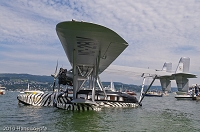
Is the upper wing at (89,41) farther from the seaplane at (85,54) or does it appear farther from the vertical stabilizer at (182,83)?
the vertical stabilizer at (182,83)

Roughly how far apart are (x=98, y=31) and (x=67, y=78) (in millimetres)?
14965

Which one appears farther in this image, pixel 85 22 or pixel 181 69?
pixel 181 69

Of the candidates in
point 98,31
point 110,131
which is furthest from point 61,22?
point 110,131

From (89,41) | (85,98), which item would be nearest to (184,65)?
(85,98)

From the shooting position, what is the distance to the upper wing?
42.8 ft

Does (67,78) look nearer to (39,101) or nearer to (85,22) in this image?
(39,101)

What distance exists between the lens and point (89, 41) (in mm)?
15102

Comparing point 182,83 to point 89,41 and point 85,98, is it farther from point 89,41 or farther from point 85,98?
point 89,41

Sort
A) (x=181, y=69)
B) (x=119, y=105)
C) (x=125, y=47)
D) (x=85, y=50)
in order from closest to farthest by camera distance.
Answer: (x=125, y=47) < (x=85, y=50) < (x=119, y=105) < (x=181, y=69)

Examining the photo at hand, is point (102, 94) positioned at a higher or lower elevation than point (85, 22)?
lower

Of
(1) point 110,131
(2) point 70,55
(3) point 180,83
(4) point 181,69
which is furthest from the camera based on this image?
(4) point 181,69

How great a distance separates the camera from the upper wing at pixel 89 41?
13.0m

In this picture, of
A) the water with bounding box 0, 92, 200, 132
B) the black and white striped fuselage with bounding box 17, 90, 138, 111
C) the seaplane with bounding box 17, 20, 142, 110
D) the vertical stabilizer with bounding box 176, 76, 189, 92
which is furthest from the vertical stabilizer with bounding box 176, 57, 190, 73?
the water with bounding box 0, 92, 200, 132

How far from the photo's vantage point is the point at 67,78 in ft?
89.8
